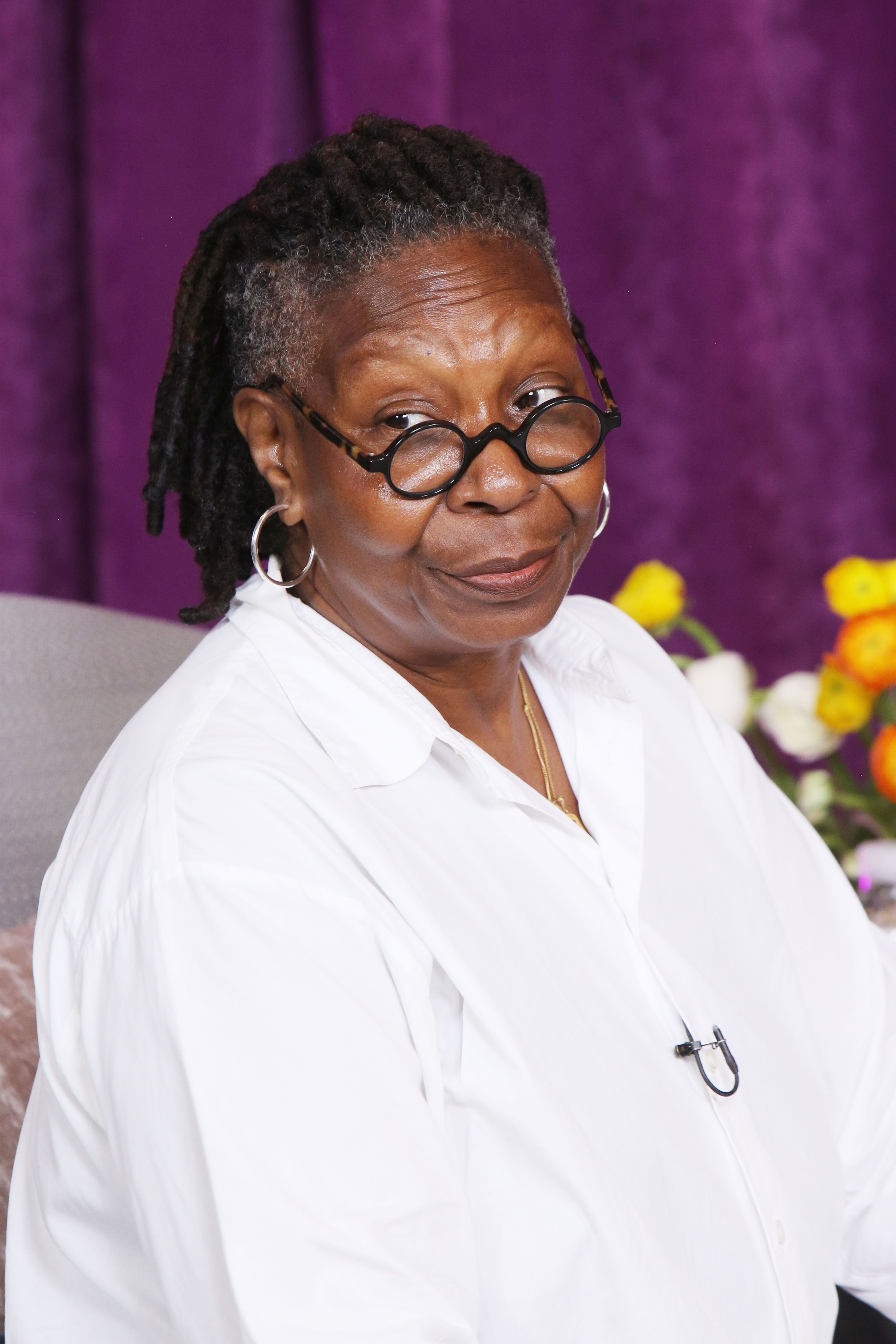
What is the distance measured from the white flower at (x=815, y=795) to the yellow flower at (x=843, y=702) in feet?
0.26

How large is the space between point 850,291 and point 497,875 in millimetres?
1666

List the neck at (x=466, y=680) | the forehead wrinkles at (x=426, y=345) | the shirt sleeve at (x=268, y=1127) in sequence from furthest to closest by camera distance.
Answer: the neck at (x=466, y=680)
the forehead wrinkles at (x=426, y=345)
the shirt sleeve at (x=268, y=1127)

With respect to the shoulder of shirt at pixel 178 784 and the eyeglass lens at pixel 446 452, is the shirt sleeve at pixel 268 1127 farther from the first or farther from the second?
the eyeglass lens at pixel 446 452

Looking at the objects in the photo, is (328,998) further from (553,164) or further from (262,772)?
(553,164)

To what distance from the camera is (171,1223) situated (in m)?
0.78

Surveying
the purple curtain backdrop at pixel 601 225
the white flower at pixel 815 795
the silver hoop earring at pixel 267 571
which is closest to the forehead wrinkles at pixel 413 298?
the silver hoop earring at pixel 267 571

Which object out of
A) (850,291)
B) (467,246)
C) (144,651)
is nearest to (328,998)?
(467,246)

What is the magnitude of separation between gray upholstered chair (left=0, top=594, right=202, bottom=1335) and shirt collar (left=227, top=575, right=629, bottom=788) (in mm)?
323

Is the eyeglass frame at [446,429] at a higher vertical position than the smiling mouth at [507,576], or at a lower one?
higher

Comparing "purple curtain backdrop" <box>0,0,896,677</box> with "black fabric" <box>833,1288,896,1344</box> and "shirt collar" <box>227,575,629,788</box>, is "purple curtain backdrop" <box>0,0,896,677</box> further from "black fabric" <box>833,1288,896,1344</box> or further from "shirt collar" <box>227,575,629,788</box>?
"black fabric" <box>833,1288,896,1344</box>

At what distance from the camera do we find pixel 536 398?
3.37ft

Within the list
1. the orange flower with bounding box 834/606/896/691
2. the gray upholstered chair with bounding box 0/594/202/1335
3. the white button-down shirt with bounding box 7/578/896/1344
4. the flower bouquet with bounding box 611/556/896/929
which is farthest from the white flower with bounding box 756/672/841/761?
the gray upholstered chair with bounding box 0/594/202/1335

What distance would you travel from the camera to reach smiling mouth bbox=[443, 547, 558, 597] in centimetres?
101

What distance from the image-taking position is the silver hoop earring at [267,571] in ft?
3.47
